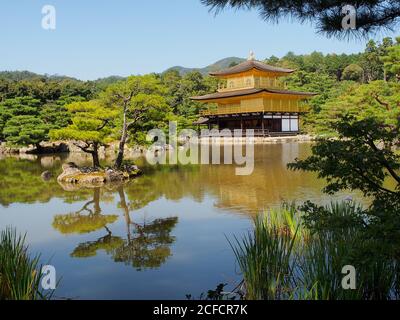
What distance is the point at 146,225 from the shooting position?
855 cm

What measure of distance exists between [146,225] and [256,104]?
28217 millimetres

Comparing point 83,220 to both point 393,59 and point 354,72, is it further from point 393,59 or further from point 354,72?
point 354,72

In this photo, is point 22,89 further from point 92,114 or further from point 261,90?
point 92,114

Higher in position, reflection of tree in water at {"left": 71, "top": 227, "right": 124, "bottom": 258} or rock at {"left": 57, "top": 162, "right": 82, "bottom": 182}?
rock at {"left": 57, "top": 162, "right": 82, "bottom": 182}

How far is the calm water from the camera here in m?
5.61

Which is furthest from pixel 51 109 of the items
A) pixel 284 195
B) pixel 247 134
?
pixel 284 195

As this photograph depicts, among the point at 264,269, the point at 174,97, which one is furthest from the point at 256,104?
the point at 264,269

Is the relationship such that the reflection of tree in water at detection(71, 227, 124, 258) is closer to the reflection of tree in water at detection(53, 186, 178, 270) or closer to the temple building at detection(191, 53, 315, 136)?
the reflection of tree in water at detection(53, 186, 178, 270)

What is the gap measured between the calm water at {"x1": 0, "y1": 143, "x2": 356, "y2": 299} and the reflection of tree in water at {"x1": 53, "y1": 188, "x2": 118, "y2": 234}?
0.02 meters

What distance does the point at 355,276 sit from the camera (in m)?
3.91

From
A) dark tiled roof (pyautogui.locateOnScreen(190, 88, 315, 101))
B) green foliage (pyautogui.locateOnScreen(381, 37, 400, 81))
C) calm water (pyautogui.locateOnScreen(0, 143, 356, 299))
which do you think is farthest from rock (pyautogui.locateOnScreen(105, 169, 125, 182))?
dark tiled roof (pyautogui.locateOnScreen(190, 88, 315, 101))

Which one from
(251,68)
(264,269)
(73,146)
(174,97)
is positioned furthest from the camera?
(174,97)

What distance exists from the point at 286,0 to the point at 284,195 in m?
7.29

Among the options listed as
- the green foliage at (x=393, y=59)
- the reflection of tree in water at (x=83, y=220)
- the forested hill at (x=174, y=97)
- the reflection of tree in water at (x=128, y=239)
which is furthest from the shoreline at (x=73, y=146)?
the reflection of tree in water at (x=128, y=239)
